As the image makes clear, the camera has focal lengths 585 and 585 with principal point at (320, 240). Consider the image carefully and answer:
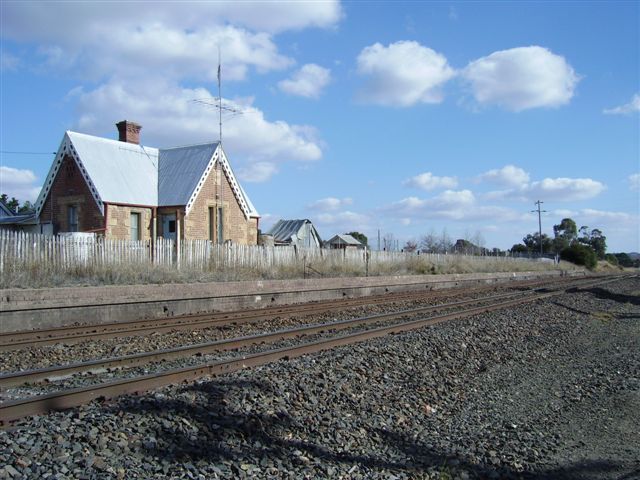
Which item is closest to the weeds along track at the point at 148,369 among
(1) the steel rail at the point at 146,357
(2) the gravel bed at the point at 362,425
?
(1) the steel rail at the point at 146,357

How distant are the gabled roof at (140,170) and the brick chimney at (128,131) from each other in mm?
758

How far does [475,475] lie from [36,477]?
388cm

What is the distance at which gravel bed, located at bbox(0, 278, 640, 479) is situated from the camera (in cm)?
496

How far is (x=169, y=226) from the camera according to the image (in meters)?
32.0

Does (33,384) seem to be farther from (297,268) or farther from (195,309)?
(297,268)

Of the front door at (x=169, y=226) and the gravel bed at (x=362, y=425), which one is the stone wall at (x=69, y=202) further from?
the gravel bed at (x=362, y=425)

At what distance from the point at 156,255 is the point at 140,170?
492 inches

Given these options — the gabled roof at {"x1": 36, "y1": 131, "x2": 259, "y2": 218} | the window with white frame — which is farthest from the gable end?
the window with white frame

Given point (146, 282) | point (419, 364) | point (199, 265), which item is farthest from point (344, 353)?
point (199, 265)

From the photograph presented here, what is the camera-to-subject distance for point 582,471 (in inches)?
230

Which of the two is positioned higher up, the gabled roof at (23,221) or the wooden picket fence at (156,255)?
the gabled roof at (23,221)

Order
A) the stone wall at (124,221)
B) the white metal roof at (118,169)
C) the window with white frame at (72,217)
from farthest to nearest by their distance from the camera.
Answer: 1. the window with white frame at (72,217)
2. the white metal roof at (118,169)
3. the stone wall at (124,221)

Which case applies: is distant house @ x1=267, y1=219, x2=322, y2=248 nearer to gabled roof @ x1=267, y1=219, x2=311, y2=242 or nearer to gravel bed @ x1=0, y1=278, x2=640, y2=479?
gabled roof @ x1=267, y1=219, x2=311, y2=242

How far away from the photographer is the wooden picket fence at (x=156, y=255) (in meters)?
18.1
